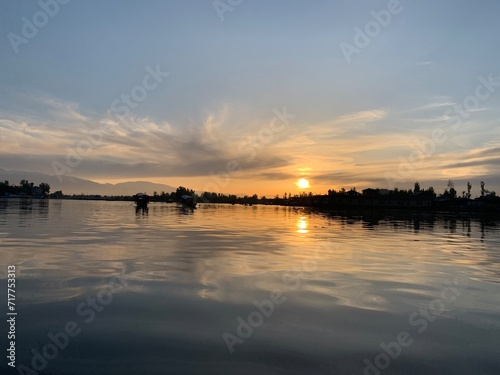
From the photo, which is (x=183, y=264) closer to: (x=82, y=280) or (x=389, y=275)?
(x=82, y=280)

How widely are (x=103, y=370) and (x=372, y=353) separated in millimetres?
5114

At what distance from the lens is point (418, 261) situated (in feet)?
59.8

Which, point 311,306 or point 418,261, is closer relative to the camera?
point 311,306

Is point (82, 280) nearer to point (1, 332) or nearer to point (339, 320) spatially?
point (1, 332)

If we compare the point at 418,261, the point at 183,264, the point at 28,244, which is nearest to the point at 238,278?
the point at 183,264

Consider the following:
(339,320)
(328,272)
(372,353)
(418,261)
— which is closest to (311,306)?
(339,320)

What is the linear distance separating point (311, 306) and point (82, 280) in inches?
308

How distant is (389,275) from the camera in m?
14.6

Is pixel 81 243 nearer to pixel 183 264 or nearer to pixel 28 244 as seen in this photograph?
pixel 28 244

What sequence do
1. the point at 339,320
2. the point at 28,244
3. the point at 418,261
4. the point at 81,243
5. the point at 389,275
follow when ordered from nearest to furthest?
the point at 339,320
the point at 389,275
the point at 418,261
the point at 28,244
the point at 81,243

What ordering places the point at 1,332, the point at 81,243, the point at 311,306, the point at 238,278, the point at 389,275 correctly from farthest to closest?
the point at 81,243, the point at 389,275, the point at 238,278, the point at 311,306, the point at 1,332

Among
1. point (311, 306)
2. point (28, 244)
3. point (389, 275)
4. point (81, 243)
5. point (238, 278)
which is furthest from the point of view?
point (81, 243)

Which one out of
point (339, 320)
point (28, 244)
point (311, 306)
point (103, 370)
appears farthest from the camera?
point (28, 244)

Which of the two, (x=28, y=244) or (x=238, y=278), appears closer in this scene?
(x=238, y=278)
